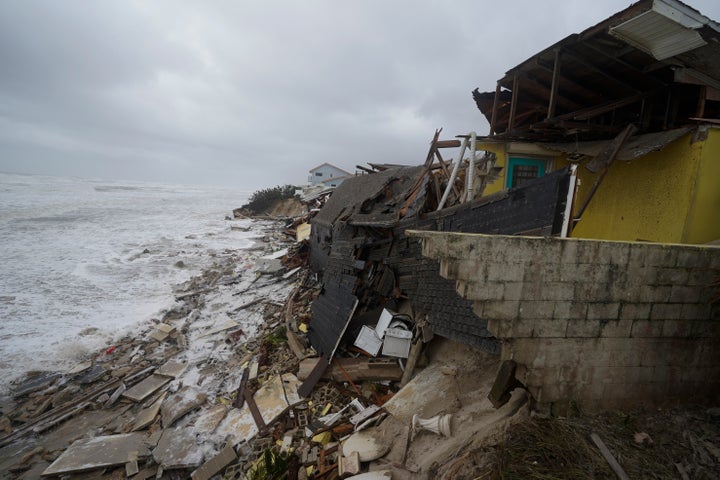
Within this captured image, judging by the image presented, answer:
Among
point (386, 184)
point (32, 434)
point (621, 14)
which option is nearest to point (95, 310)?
point (32, 434)

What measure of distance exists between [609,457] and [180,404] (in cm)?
727

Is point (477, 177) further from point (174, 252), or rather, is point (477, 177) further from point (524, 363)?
point (174, 252)

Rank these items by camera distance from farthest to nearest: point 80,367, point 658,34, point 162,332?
point 162,332
point 80,367
point 658,34

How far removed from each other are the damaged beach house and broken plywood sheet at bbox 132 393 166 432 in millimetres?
3250

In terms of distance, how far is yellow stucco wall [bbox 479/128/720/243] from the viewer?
17.0ft

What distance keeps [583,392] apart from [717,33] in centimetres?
537

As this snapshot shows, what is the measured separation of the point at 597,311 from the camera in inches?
129

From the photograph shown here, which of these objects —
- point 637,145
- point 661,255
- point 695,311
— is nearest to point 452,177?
point 637,145

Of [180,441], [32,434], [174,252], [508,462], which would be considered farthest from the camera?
[174,252]

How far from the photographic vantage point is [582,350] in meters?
3.34

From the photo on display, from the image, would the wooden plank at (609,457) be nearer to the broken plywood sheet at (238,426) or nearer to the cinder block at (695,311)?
the cinder block at (695,311)

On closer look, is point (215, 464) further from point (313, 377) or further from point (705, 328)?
point (705, 328)

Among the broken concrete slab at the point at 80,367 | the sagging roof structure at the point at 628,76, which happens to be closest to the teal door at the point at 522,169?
the sagging roof structure at the point at 628,76

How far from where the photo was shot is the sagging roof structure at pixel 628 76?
432 centimetres
